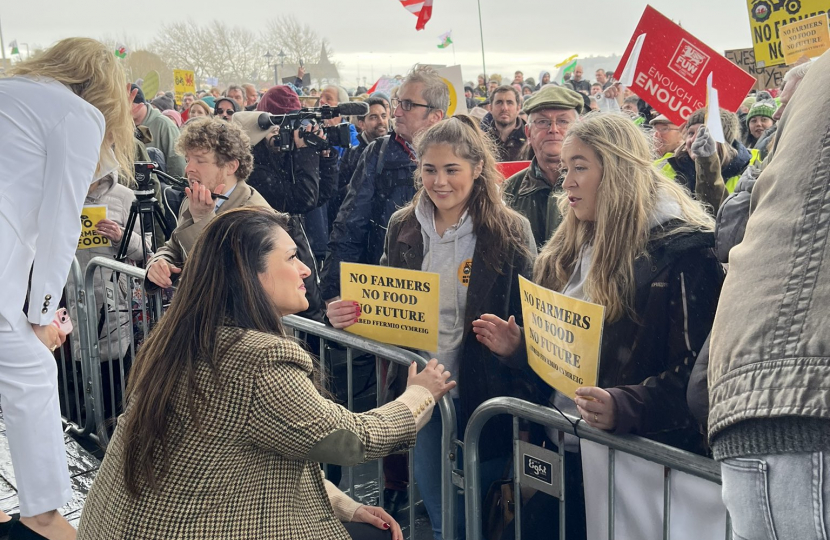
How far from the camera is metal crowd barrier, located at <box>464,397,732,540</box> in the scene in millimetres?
1868

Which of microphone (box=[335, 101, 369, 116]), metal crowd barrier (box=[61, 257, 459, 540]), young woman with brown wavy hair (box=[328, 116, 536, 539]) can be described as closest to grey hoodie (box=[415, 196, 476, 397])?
young woman with brown wavy hair (box=[328, 116, 536, 539])

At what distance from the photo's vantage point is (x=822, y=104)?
986 millimetres

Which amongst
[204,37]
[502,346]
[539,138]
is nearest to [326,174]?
[539,138]

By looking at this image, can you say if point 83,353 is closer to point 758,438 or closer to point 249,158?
point 249,158

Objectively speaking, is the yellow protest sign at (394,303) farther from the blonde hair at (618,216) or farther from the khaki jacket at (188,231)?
the khaki jacket at (188,231)

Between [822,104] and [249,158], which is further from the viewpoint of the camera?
[249,158]

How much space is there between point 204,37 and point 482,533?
5185 centimetres

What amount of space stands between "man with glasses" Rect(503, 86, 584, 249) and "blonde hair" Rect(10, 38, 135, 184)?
1879mm

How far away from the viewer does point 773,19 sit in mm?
7484

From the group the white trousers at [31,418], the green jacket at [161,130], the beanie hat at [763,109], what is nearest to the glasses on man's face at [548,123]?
the white trousers at [31,418]

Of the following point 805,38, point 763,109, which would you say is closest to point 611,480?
point 805,38

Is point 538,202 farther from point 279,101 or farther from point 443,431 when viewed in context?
point 279,101

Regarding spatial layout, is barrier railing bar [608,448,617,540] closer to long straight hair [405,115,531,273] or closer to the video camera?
long straight hair [405,115,531,273]

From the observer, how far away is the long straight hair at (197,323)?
6.64 ft
